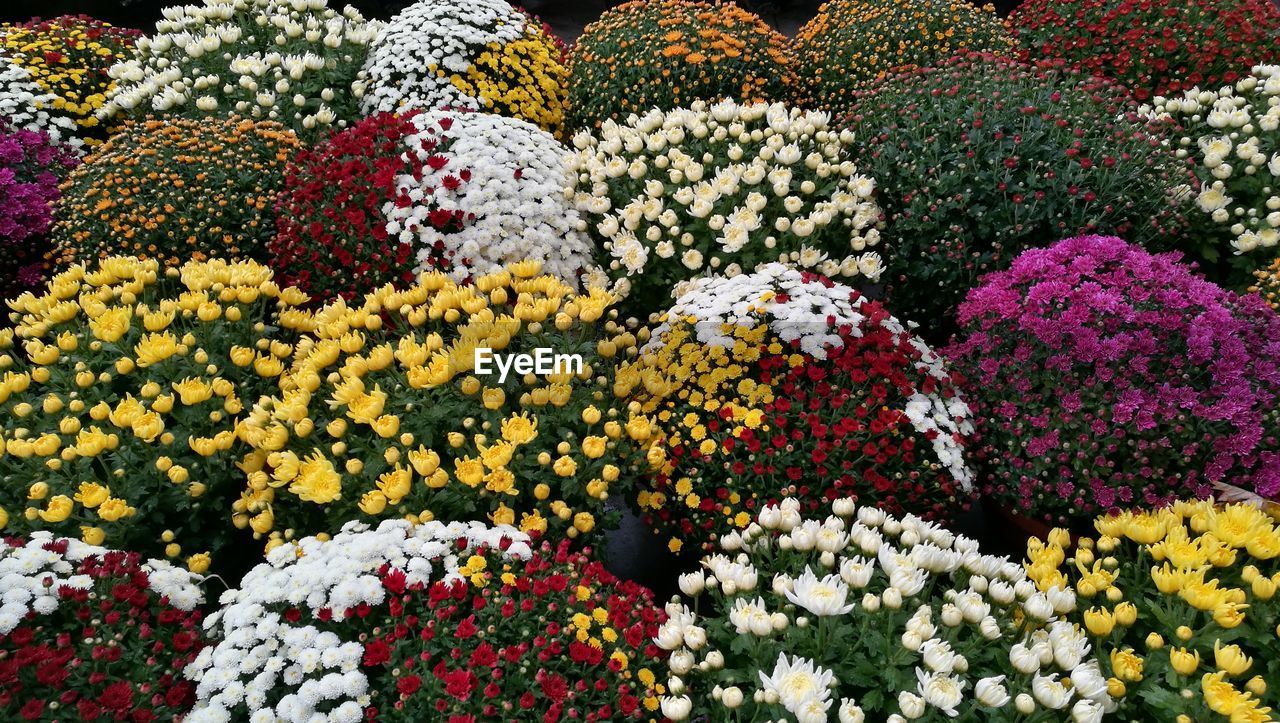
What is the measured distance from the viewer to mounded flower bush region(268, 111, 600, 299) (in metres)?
3.57

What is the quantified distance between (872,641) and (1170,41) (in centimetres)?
498

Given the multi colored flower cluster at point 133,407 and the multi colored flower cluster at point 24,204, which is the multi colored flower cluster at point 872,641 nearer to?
the multi colored flower cluster at point 133,407

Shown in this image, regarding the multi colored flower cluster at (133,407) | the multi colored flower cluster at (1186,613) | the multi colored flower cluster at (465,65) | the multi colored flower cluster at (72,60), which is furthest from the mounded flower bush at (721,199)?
the multi colored flower cluster at (72,60)

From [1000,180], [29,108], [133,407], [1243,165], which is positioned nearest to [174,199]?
[133,407]

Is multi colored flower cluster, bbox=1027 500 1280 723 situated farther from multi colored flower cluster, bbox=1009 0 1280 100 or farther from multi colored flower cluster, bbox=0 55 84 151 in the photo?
multi colored flower cluster, bbox=0 55 84 151

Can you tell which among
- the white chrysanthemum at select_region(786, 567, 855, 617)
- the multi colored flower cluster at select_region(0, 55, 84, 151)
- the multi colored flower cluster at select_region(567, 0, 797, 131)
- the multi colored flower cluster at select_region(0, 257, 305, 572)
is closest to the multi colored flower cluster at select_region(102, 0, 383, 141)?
the multi colored flower cluster at select_region(0, 55, 84, 151)

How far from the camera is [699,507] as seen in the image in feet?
9.33

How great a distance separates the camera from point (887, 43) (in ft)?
18.3

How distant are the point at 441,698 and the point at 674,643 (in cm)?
55

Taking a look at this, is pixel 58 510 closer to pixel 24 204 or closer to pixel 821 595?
pixel 821 595

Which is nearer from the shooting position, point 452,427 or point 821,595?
point 821,595

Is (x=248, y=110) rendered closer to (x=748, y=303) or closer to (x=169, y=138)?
(x=169, y=138)

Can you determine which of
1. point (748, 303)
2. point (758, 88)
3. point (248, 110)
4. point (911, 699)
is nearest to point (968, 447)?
point (748, 303)

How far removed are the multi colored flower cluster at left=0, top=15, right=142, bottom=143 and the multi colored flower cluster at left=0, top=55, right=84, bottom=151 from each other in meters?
0.05
